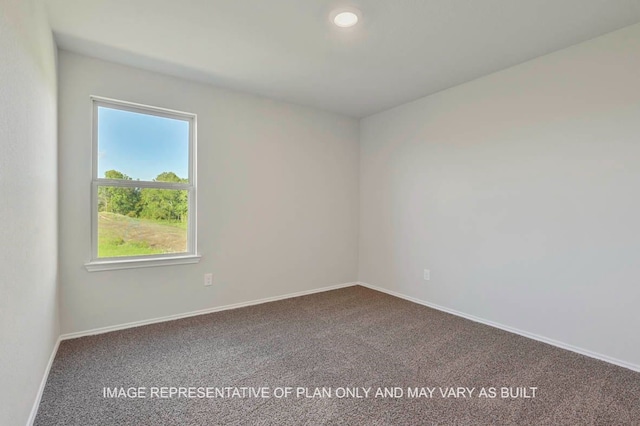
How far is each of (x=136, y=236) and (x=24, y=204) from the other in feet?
5.02

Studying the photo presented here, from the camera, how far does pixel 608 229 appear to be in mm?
2354

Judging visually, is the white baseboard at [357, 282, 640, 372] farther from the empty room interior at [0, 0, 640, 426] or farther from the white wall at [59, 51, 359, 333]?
the white wall at [59, 51, 359, 333]

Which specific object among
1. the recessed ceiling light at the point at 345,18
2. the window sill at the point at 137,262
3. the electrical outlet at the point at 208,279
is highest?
the recessed ceiling light at the point at 345,18

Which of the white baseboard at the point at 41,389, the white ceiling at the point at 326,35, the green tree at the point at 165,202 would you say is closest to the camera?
the white baseboard at the point at 41,389

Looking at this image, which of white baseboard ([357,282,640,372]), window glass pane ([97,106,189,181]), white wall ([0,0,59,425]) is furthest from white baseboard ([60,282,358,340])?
window glass pane ([97,106,189,181])

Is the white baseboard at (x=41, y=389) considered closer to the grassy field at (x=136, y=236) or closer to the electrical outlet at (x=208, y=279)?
the grassy field at (x=136, y=236)

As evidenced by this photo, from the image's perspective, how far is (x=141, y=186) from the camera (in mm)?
3027

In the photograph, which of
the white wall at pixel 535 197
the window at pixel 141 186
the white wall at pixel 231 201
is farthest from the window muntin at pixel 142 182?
the white wall at pixel 535 197

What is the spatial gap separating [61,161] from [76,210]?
0.42m

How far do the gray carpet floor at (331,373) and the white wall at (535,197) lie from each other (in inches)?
13.8

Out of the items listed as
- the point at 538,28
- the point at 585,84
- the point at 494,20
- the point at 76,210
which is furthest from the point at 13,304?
the point at 585,84

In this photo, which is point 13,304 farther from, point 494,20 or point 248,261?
point 494,20

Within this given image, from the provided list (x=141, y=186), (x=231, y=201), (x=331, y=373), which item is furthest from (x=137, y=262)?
(x=331, y=373)

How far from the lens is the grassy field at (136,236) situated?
2.86 m
